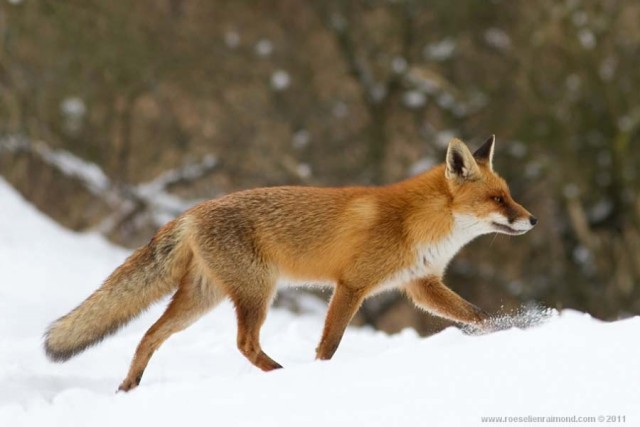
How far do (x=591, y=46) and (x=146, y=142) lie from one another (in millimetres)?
7437

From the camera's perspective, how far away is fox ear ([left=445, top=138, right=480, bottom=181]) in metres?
5.52

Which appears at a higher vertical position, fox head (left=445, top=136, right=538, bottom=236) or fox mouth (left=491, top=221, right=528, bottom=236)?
fox head (left=445, top=136, right=538, bottom=236)

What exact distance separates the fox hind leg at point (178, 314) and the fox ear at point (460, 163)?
1.57m

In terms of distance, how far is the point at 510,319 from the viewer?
5.29 meters

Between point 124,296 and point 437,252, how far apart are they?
1854mm

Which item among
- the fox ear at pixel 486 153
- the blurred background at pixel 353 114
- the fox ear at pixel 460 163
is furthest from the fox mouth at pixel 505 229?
the blurred background at pixel 353 114

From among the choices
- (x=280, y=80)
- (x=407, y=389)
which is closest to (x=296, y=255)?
(x=407, y=389)

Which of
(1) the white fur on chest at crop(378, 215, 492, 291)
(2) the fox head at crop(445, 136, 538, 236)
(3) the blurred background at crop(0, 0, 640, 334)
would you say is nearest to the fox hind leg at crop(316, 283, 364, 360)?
(1) the white fur on chest at crop(378, 215, 492, 291)

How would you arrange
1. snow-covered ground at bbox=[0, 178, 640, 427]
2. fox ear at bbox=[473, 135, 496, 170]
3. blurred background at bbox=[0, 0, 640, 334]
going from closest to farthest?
1. snow-covered ground at bbox=[0, 178, 640, 427]
2. fox ear at bbox=[473, 135, 496, 170]
3. blurred background at bbox=[0, 0, 640, 334]

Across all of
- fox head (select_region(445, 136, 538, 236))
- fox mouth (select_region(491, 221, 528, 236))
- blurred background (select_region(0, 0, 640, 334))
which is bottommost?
blurred background (select_region(0, 0, 640, 334))

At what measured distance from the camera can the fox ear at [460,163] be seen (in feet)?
18.1

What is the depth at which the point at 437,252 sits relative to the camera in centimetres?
549

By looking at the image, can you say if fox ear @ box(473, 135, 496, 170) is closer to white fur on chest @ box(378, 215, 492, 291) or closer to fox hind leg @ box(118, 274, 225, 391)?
white fur on chest @ box(378, 215, 492, 291)

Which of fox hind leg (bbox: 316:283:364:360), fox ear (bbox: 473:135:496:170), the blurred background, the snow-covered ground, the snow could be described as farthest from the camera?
the snow
